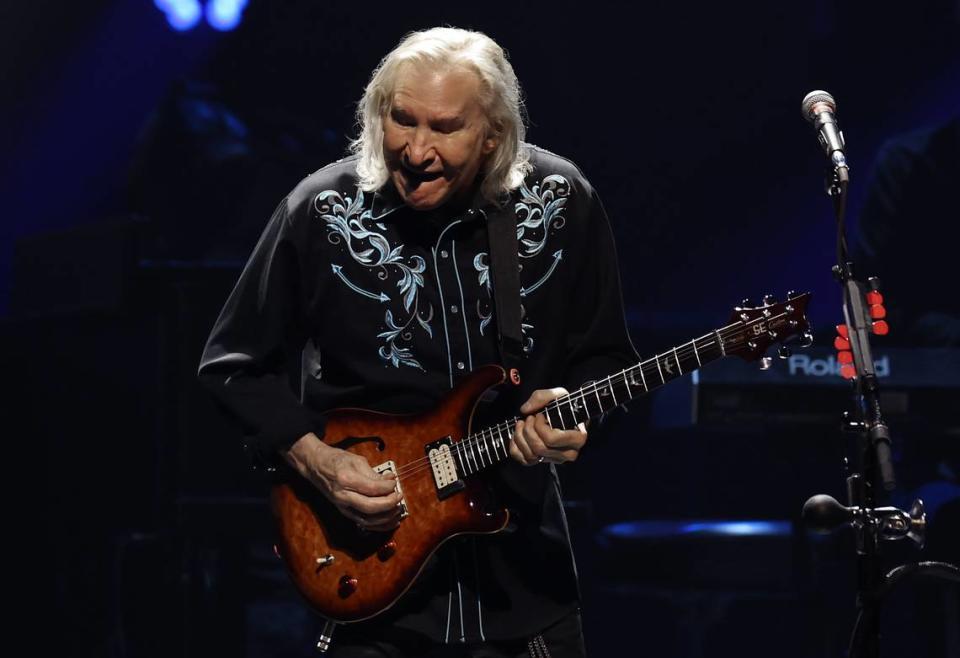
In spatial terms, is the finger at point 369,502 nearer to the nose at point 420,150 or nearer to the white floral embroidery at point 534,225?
the white floral embroidery at point 534,225

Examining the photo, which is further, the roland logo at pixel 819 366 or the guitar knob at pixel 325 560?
the roland logo at pixel 819 366

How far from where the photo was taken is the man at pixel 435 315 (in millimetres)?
2486

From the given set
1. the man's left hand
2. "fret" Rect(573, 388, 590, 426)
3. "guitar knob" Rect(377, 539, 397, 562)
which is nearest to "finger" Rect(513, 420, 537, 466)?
the man's left hand

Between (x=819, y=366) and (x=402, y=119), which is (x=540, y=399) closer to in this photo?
(x=402, y=119)

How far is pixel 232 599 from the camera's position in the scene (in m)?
→ 4.63

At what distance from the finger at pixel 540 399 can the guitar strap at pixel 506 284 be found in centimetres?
6

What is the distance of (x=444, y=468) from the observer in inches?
99.7

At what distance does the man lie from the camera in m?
2.49

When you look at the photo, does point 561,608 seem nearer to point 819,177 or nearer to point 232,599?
point 232,599

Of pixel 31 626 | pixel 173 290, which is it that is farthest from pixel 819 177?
pixel 31 626

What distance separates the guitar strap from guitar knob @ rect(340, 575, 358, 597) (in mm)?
541

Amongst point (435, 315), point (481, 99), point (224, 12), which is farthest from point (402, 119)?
point (224, 12)

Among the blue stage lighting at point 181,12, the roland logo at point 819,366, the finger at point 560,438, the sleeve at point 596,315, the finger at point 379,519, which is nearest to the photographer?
the finger at point 560,438

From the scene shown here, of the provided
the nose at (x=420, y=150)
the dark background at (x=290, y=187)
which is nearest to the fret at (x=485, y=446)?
the nose at (x=420, y=150)
